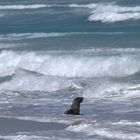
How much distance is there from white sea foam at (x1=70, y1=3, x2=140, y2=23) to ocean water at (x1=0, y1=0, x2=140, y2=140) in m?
0.05

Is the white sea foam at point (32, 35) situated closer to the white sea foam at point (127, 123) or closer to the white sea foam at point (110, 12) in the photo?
the white sea foam at point (110, 12)

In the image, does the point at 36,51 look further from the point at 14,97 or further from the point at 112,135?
the point at 112,135

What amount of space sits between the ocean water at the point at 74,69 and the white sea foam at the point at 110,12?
0.05 metres

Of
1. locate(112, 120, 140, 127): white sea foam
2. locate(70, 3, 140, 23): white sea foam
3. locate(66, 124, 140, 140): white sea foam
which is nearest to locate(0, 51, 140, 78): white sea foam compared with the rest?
locate(112, 120, 140, 127): white sea foam

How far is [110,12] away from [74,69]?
15370 mm

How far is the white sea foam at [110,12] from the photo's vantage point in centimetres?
3863

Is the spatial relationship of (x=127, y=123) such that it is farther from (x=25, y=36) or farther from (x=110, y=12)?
(x=110, y=12)

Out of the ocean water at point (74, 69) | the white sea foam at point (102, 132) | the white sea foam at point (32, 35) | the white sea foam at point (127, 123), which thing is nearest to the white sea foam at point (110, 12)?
the ocean water at point (74, 69)

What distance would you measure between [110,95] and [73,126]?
4.72 meters

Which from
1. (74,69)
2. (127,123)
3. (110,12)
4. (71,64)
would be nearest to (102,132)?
(127,123)

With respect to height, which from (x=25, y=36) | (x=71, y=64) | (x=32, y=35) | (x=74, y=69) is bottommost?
(x=74, y=69)

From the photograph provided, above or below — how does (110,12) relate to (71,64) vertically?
above

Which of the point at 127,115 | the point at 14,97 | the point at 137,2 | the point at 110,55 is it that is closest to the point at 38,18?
the point at 137,2

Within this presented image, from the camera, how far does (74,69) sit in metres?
26.3
